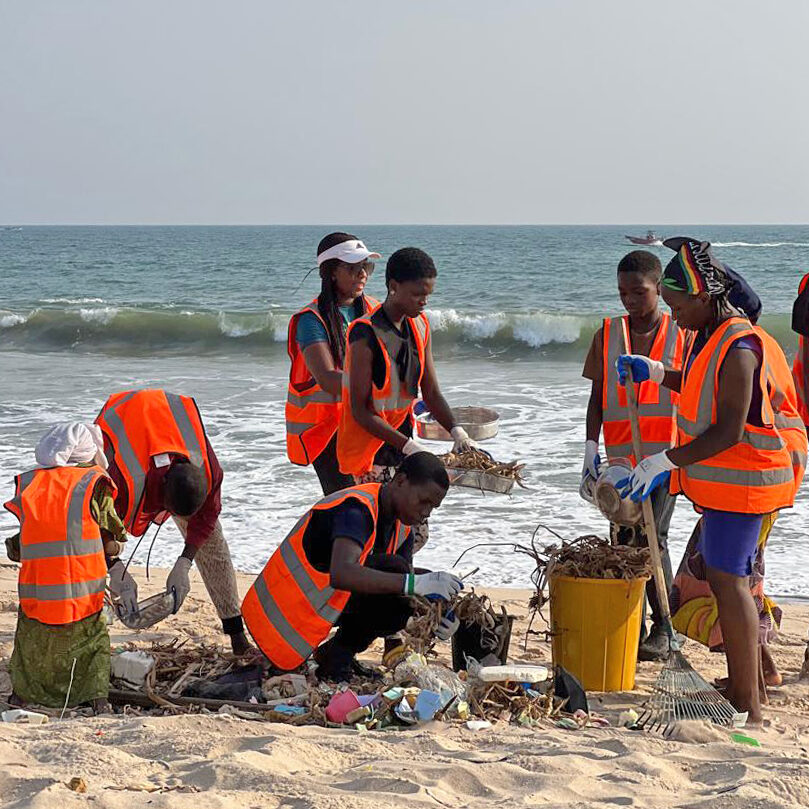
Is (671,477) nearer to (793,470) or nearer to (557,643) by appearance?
(793,470)

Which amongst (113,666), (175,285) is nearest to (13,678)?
(113,666)

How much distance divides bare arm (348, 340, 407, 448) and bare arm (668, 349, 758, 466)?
1203 mm

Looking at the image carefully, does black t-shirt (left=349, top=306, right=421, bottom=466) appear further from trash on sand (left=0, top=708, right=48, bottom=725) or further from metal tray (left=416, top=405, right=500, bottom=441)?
trash on sand (left=0, top=708, right=48, bottom=725)

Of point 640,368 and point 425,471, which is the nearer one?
point 425,471

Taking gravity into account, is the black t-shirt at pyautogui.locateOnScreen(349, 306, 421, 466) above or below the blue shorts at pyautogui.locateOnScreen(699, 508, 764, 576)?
above

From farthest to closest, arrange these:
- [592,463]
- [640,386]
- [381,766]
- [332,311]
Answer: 1. [332,311]
2. [640,386]
3. [592,463]
4. [381,766]

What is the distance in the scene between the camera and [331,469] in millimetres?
4672

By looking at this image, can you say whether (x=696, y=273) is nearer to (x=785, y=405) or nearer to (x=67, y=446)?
(x=785, y=405)

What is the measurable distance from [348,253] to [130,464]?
3.96ft

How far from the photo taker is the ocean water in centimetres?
704

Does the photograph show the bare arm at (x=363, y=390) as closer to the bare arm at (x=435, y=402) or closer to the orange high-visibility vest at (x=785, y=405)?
the bare arm at (x=435, y=402)

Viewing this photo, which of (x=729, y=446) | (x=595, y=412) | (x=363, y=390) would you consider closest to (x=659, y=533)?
(x=595, y=412)

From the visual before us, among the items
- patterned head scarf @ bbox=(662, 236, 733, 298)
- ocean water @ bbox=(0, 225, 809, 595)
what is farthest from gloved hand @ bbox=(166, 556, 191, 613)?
ocean water @ bbox=(0, 225, 809, 595)

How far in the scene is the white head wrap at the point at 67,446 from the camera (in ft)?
12.6
